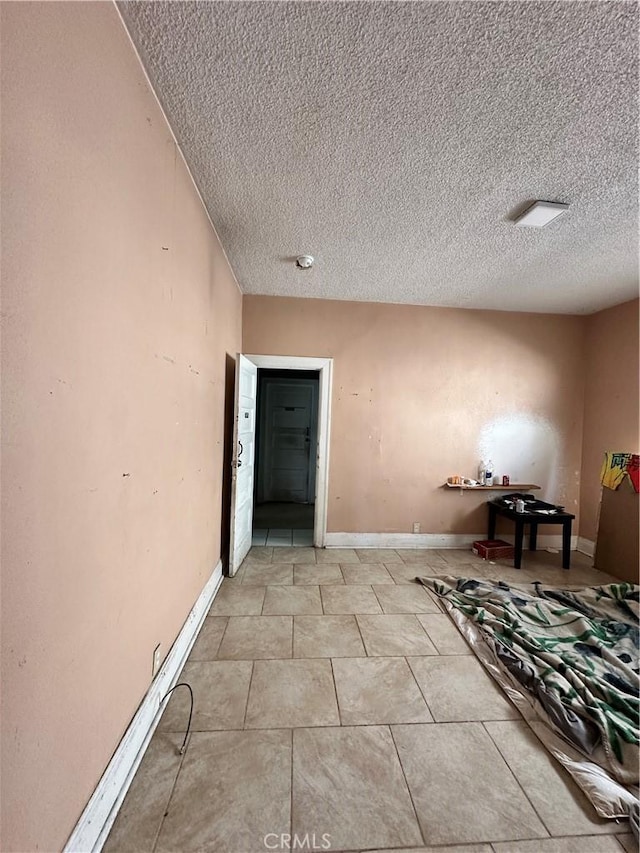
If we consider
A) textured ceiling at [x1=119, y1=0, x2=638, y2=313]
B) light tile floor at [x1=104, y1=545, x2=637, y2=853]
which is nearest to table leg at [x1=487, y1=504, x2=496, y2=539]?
light tile floor at [x1=104, y1=545, x2=637, y2=853]

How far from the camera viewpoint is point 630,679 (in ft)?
5.84

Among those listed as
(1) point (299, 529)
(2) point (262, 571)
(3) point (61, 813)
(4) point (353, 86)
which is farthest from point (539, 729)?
(1) point (299, 529)

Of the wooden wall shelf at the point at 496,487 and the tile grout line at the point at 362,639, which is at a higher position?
the wooden wall shelf at the point at 496,487

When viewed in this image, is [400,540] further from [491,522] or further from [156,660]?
[156,660]

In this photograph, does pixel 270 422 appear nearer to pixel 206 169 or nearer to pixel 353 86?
pixel 206 169

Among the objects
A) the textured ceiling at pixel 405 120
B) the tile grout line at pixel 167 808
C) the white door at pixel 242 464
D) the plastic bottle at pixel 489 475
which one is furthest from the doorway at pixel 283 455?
the plastic bottle at pixel 489 475

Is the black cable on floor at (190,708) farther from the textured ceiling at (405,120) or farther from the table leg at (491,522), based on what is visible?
the table leg at (491,522)

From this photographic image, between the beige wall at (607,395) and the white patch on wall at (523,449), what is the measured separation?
1.10ft

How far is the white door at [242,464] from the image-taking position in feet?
9.53

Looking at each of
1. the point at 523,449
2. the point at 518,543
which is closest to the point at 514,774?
the point at 518,543

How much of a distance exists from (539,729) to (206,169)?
125 inches

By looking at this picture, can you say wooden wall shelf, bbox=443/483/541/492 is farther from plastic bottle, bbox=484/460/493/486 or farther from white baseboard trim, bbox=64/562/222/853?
white baseboard trim, bbox=64/562/222/853

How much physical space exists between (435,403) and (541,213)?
2.05 m

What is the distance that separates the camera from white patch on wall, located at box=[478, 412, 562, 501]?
3795 millimetres
